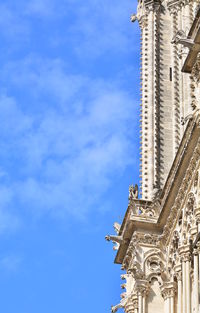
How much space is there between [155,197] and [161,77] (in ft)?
16.4

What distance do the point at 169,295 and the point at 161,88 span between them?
807 cm

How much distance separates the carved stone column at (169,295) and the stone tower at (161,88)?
3.61 metres

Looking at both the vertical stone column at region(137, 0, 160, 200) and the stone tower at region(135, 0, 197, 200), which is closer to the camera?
the vertical stone column at region(137, 0, 160, 200)

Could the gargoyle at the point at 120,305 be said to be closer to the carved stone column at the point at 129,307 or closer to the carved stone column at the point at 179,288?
the carved stone column at the point at 129,307

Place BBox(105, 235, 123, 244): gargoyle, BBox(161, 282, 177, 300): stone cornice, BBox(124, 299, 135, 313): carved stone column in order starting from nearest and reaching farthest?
BBox(161, 282, 177, 300): stone cornice
BBox(124, 299, 135, 313): carved stone column
BBox(105, 235, 123, 244): gargoyle

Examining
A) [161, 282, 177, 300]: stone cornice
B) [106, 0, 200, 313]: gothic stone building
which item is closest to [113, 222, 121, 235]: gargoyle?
[106, 0, 200, 313]: gothic stone building

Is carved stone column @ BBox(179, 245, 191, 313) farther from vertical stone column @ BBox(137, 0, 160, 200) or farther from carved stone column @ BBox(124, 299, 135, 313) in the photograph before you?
vertical stone column @ BBox(137, 0, 160, 200)

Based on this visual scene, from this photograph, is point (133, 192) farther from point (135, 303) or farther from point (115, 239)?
point (135, 303)

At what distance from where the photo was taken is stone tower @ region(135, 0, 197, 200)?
129 feet

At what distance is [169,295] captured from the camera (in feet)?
116

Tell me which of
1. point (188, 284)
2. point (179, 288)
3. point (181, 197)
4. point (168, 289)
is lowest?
point (188, 284)

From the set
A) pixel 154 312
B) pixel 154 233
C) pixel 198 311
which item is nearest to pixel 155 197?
pixel 154 233

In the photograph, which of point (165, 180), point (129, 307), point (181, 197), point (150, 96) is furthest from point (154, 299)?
point (150, 96)

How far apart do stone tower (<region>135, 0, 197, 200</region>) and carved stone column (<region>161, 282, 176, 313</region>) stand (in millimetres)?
3614
